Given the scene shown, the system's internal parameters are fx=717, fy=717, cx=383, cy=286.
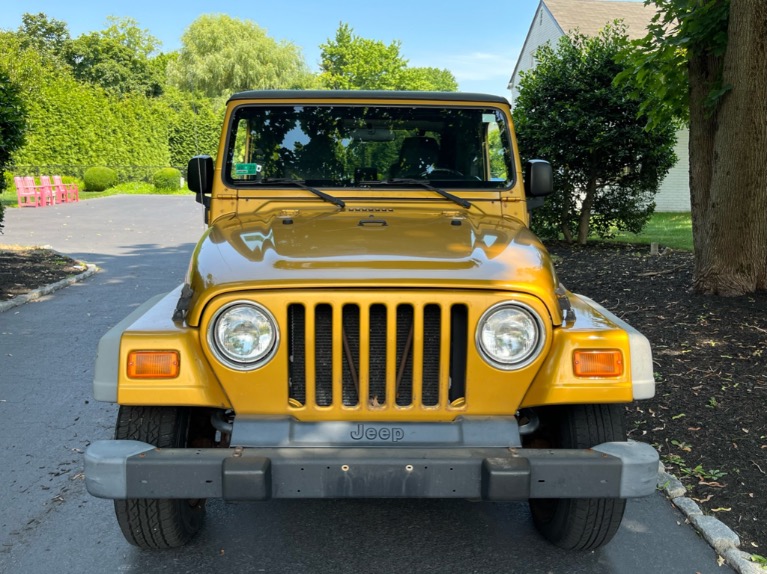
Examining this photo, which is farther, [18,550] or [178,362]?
[18,550]

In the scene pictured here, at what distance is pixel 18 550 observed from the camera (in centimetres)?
321

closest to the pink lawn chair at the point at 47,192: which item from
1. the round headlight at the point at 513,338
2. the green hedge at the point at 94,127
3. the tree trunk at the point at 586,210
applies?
the green hedge at the point at 94,127

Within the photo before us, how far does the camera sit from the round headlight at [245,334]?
2.66 meters

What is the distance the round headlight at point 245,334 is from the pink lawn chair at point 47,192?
77.6 ft

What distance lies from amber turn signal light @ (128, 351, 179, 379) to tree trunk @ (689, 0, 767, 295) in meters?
6.15

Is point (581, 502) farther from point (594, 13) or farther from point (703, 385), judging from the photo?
point (594, 13)

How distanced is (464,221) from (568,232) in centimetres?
938

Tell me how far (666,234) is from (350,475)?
14468 mm

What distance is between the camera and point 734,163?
695cm

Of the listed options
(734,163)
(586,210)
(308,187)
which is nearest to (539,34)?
(586,210)

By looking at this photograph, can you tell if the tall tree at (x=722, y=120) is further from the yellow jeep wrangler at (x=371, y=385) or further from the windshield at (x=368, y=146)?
the yellow jeep wrangler at (x=371, y=385)

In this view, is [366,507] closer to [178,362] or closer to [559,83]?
[178,362]

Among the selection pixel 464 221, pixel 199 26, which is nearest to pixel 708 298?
pixel 464 221

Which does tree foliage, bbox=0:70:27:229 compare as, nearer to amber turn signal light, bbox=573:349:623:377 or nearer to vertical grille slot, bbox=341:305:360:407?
vertical grille slot, bbox=341:305:360:407
